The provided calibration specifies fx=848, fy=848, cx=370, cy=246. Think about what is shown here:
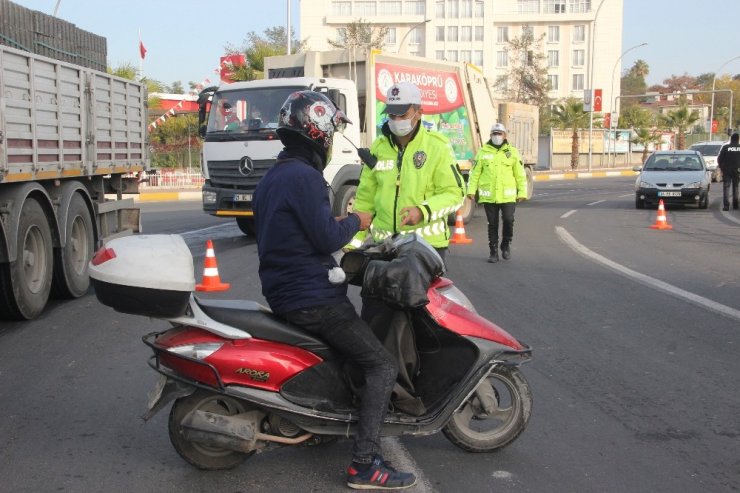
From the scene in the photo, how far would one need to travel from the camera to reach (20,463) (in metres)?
4.56

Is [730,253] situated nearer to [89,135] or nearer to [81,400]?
[89,135]

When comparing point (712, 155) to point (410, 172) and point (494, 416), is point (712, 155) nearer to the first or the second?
point (410, 172)

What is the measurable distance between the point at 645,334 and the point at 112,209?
6925 mm

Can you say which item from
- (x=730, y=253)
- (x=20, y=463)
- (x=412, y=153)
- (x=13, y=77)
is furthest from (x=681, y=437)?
(x=730, y=253)

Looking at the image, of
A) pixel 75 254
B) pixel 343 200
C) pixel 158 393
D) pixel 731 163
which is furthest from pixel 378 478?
pixel 731 163

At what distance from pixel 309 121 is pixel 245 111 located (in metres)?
10.9

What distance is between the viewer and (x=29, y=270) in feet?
27.8

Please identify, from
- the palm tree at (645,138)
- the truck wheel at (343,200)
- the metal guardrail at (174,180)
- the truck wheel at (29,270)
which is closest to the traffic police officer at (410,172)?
the truck wheel at (29,270)

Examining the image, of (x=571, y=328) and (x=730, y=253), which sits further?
(x=730, y=253)

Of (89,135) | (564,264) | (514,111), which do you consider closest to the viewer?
(89,135)

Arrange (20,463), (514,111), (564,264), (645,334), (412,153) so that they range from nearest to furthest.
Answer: (20,463)
(412,153)
(645,334)
(564,264)
(514,111)

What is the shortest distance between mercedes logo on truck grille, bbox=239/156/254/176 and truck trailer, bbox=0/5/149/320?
108 inches

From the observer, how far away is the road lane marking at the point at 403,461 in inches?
167

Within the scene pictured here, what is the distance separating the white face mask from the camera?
533 cm
